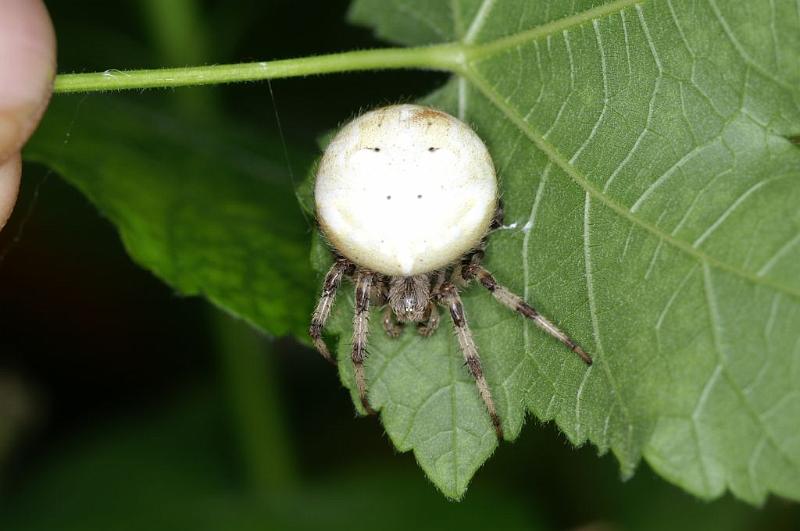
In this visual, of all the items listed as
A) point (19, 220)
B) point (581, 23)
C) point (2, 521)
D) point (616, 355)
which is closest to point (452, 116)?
point (581, 23)

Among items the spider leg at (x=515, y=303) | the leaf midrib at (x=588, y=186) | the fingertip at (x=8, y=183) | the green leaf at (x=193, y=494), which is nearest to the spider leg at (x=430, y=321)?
the spider leg at (x=515, y=303)

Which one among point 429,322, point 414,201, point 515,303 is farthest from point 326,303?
point 515,303

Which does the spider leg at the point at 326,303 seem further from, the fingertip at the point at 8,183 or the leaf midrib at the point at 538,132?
the fingertip at the point at 8,183

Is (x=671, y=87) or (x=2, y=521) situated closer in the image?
(x=671, y=87)

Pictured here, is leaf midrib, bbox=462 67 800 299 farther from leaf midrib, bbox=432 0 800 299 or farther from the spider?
the spider

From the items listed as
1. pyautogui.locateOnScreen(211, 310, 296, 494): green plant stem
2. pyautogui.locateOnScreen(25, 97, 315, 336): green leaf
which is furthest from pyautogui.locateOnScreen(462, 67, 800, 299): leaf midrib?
pyautogui.locateOnScreen(211, 310, 296, 494): green plant stem

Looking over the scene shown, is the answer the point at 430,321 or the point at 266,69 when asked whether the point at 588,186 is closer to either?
the point at 430,321

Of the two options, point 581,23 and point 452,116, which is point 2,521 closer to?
point 452,116
